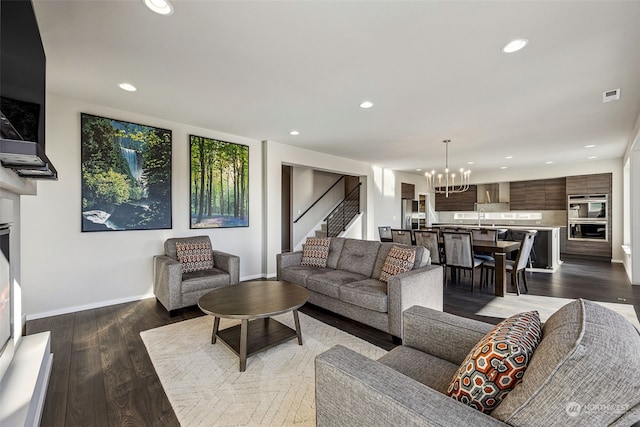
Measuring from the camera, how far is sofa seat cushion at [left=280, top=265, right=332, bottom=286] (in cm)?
359

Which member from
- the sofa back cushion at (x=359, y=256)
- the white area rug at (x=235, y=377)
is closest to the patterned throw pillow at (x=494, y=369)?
the white area rug at (x=235, y=377)

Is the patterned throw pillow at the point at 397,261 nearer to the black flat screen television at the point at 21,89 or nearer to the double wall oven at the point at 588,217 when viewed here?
the black flat screen television at the point at 21,89

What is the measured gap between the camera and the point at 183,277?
345 cm

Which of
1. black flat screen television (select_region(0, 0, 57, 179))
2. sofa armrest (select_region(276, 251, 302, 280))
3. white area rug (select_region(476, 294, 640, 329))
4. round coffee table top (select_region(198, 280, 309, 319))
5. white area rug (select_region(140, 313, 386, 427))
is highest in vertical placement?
black flat screen television (select_region(0, 0, 57, 179))

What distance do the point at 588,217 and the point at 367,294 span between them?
25.6ft

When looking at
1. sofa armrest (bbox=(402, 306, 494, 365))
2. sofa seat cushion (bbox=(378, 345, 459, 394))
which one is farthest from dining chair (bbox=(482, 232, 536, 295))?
sofa seat cushion (bbox=(378, 345, 459, 394))

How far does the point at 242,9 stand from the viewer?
6.17ft

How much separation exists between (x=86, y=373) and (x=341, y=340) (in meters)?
2.07

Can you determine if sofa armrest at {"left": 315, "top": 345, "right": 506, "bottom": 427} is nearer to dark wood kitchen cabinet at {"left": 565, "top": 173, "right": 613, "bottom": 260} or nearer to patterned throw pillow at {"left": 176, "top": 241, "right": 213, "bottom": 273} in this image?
patterned throw pillow at {"left": 176, "top": 241, "right": 213, "bottom": 273}

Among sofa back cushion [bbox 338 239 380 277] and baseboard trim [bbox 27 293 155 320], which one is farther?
sofa back cushion [bbox 338 239 380 277]

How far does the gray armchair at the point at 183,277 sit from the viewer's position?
3.24 meters

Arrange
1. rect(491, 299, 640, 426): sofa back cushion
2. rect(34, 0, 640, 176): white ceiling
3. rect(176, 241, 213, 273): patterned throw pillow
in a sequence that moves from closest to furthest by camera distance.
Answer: rect(491, 299, 640, 426): sofa back cushion → rect(34, 0, 640, 176): white ceiling → rect(176, 241, 213, 273): patterned throw pillow

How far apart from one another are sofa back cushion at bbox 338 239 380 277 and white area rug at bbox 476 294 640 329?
145 cm

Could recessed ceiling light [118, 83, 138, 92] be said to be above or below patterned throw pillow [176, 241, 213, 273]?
above
